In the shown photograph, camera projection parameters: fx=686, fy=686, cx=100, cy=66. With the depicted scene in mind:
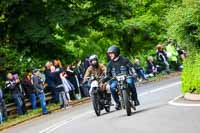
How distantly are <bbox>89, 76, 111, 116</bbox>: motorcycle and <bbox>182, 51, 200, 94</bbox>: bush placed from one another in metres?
2.38

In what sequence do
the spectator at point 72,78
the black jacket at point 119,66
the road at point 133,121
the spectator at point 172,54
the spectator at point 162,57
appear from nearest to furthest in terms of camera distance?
the road at point 133,121 → the black jacket at point 119,66 → the spectator at point 72,78 → the spectator at point 162,57 → the spectator at point 172,54

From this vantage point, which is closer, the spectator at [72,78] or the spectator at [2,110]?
the spectator at [2,110]

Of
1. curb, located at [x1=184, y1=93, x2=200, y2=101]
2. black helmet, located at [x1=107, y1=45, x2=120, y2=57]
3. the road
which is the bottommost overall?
the road

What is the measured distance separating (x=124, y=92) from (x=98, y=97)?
227 cm

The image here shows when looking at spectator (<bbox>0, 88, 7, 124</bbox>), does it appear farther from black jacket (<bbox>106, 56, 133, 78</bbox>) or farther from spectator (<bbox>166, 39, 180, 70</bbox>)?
spectator (<bbox>166, 39, 180, 70</bbox>)

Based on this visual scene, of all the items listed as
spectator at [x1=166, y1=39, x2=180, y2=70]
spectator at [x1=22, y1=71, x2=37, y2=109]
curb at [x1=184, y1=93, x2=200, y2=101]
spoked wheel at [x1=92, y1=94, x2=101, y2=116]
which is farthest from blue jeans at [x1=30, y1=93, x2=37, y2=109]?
spectator at [x1=166, y1=39, x2=180, y2=70]

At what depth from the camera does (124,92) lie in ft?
59.0

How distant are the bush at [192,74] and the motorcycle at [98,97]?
238 centimetres

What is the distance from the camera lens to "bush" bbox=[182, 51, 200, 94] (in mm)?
19109

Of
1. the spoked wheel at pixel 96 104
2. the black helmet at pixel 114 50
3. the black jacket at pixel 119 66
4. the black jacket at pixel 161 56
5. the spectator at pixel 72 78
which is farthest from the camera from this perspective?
the black jacket at pixel 161 56

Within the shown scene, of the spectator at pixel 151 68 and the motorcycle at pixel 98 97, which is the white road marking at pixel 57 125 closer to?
the motorcycle at pixel 98 97

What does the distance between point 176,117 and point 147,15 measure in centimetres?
2567

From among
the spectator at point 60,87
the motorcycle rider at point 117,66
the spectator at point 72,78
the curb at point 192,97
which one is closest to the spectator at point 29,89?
the spectator at point 60,87

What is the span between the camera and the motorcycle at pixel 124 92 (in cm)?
1795
